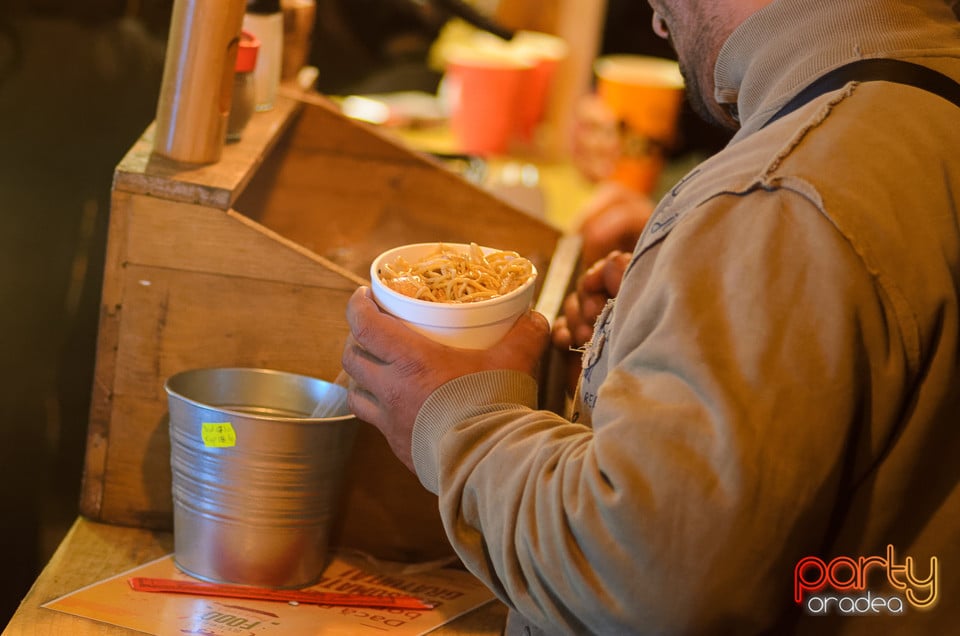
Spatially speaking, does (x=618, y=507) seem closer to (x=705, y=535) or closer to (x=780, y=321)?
(x=705, y=535)

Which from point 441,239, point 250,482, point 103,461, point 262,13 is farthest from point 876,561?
point 262,13

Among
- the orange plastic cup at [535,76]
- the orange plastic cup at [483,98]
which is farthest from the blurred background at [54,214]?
the orange plastic cup at [535,76]

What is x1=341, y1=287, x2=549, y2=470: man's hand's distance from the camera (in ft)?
3.51

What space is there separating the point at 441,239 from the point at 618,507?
1.23 m

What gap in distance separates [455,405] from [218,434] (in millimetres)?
365

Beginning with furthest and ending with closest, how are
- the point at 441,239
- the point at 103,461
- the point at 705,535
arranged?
1. the point at 441,239
2. the point at 103,461
3. the point at 705,535

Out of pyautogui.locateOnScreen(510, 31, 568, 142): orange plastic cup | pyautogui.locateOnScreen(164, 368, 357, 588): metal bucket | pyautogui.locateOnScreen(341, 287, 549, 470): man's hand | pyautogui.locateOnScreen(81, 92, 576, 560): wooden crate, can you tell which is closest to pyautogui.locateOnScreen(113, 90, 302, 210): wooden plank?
pyautogui.locateOnScreen(81, 92, 576, 560): wooden crate

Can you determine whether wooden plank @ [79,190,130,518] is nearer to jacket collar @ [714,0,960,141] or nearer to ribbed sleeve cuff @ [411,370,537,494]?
ribbed sleeve cuff @ [411,370,537,494]

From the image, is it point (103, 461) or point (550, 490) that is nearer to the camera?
point (550, 490)

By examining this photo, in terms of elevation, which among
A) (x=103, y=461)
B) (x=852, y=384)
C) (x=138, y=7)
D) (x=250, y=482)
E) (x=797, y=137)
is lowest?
(x=103, y=461)

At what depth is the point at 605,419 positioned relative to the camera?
2.81ft

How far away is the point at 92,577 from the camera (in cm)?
135

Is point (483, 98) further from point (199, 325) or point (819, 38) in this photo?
point (819, 38)

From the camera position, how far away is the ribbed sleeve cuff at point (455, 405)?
1023 millimetres
